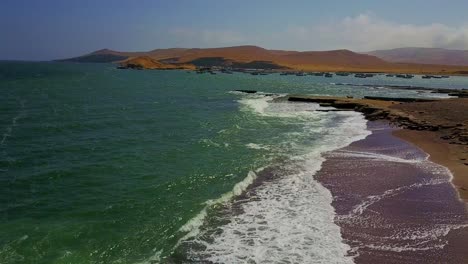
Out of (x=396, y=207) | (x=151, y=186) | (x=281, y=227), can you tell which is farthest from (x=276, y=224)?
(x=151, y=186)

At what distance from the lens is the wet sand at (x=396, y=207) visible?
1248 centimetres

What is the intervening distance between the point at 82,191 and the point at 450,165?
17091 mm

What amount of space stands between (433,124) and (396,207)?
2108 centimetres

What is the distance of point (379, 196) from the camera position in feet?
56.3

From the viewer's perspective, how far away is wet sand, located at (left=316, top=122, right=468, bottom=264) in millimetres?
12484

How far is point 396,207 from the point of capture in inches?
628

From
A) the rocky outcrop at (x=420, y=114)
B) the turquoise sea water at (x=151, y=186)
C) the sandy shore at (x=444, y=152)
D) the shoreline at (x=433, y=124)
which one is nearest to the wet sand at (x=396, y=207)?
the sandy shore at (x=444, y=152)

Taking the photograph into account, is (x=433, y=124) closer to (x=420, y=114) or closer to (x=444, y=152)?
(x=420, y=114)

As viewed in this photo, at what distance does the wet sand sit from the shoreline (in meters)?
0.86

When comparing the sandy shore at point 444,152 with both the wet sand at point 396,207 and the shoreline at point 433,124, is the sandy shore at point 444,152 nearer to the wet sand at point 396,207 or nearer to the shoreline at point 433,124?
the shoreline at point 433,124

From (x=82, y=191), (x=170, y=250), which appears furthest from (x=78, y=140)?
(x=170, y=250)

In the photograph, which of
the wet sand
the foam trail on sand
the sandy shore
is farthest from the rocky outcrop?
the foam trail on sand

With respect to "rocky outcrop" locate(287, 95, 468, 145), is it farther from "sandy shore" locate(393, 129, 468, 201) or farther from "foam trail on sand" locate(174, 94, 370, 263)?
"foam trail on sand" locate(174, 94, 370, 263)

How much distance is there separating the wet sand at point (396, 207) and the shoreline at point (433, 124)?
0.86 meters
